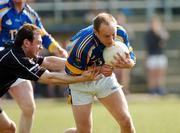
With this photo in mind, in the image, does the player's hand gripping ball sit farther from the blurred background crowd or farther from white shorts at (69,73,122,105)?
the blurred background crowd

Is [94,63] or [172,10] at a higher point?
[94,63]

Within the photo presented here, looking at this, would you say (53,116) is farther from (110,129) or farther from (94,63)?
(94,63)

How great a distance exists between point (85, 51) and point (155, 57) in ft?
48.5

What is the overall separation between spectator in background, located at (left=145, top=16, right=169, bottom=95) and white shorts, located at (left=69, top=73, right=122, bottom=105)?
46.1ft

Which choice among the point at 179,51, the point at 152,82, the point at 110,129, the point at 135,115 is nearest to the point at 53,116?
the point at 135,115

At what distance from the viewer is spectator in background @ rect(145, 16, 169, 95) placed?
81.4 ft

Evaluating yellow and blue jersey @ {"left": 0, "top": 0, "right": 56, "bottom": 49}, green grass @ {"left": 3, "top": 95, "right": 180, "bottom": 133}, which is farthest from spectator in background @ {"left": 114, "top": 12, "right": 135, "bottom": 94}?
yellow and blue jersey @ {"left": 0, "top": 0, "right": 56, "bottom": 49}

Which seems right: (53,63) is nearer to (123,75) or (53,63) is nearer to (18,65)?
(18,65)

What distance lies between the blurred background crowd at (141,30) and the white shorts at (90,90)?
44.3 ft

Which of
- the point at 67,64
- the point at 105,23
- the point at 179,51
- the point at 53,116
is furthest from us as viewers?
the point at 179,51

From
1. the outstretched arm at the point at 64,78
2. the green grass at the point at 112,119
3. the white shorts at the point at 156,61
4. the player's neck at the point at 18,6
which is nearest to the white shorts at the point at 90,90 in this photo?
the outstretched arm at the point at 64,78

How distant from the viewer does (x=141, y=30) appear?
→ 27.2 m

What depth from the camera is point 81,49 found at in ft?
34.3

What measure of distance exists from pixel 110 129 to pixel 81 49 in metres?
4.65
